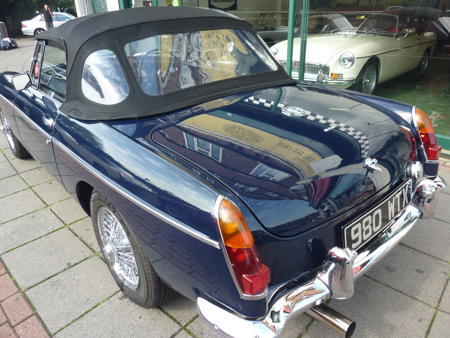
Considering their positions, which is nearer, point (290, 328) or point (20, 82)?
point (290, 328)

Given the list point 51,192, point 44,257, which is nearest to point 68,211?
point 51,192

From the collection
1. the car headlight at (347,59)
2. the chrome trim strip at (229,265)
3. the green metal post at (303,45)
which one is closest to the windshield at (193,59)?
the chrome trim strip at (229,265)

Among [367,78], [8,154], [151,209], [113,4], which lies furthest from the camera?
[113,4]

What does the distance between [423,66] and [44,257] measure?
18.4ft

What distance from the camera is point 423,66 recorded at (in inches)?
209

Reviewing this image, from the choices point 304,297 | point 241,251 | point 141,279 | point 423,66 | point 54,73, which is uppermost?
point 54,73

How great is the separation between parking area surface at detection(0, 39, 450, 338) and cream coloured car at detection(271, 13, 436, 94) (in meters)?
2.50

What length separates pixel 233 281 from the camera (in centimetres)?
142

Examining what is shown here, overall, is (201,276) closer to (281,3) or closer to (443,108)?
(443,108)

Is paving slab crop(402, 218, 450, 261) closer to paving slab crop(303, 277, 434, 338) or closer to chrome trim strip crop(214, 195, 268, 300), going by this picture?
paving slab crop(303, 277, 434, 338)

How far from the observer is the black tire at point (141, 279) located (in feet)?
6.20

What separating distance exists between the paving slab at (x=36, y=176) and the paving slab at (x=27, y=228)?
691mm

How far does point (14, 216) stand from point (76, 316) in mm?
1567

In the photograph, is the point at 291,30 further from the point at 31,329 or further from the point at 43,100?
the point at 31,329
